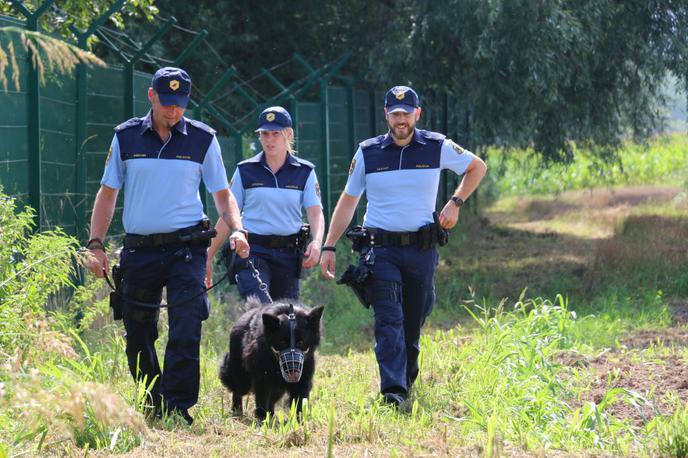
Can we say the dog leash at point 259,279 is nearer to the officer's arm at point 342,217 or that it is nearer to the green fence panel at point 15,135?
the officer's arm at point 342,217

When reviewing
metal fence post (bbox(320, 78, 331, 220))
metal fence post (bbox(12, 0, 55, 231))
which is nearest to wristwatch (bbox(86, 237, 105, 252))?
metal fence post (bbox(12, 0, 55, 231))

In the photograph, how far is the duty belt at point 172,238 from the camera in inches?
289

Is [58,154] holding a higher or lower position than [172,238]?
higher

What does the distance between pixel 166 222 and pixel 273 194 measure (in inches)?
69.2

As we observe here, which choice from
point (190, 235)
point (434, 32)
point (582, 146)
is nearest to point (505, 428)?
point (190, 235)

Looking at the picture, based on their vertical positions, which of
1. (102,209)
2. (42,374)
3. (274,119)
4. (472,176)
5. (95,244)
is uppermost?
(274,119)

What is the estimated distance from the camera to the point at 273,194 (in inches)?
355

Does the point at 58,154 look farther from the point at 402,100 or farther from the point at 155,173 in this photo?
the point at 402,100

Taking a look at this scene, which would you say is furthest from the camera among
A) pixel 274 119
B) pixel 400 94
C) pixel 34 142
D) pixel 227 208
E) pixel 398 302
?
pixel 34 142

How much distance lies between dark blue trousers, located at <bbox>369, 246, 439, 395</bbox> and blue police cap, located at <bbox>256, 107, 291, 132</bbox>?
49.8 inches

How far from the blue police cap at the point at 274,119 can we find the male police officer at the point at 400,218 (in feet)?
2.42

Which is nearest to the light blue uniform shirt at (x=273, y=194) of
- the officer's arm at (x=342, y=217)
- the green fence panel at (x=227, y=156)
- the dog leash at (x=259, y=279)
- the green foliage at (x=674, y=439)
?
the dog leash at (x=259, y=279)

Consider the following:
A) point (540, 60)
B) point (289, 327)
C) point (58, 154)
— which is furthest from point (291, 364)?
point (540, 60)

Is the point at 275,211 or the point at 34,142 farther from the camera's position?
the point at 34,142
